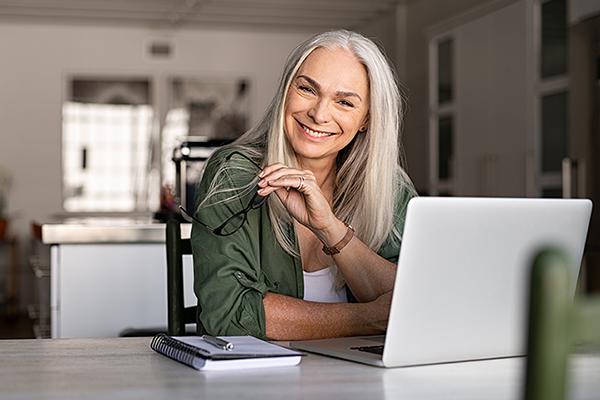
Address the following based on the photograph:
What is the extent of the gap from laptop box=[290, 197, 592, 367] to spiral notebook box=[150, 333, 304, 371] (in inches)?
4.5

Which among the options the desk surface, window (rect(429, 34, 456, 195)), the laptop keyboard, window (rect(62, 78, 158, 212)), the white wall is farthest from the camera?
window (rect(62, 78, 158, 212))

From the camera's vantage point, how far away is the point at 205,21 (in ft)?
33.3

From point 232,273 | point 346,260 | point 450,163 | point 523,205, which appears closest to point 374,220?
point 346,260

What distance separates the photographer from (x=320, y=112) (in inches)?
76.2

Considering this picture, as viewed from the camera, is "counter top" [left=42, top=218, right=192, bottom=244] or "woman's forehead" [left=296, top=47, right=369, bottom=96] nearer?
"woman's forehead" [left=296, top=47, right=369, bottom=96]

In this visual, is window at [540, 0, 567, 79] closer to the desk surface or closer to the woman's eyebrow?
the woman's eyebrow

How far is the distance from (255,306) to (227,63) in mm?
8925

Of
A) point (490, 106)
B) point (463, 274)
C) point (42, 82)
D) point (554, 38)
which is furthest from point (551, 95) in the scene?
point (42, 82)

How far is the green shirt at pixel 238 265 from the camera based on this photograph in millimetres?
1769

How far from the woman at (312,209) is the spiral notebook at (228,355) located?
32 centimetres

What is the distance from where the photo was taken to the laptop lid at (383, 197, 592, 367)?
129cm

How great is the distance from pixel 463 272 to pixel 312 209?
50cm

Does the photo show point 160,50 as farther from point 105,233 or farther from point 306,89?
point 306,89

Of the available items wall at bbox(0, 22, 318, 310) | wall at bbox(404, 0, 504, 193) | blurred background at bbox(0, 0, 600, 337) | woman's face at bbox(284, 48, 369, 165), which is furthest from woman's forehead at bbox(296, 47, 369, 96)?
wall at bbox(0, 22, 318, 310)
